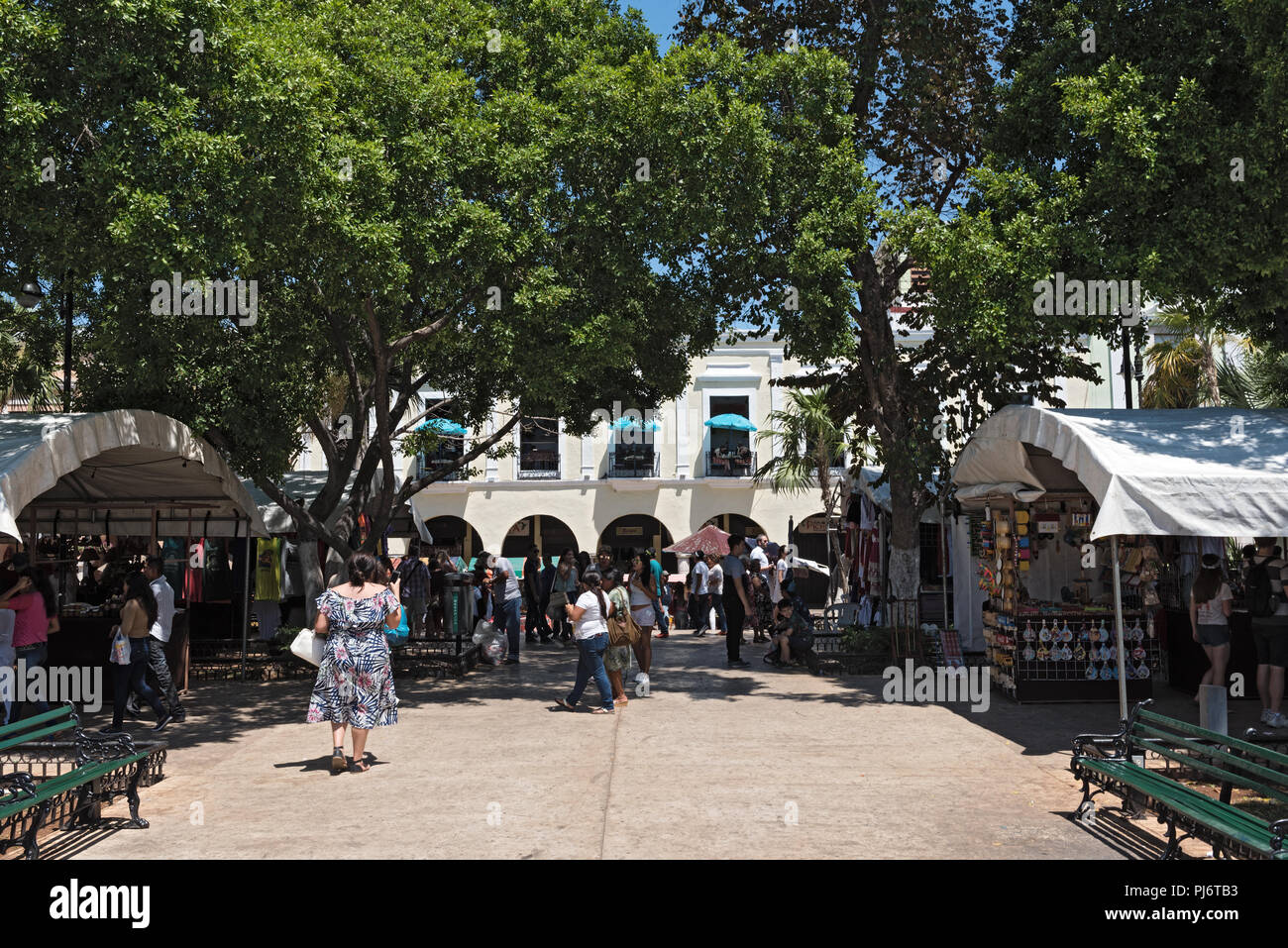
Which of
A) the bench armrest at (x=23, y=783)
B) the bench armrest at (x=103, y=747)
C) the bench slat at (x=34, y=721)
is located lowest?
the bench armrest at (x=103, y=747)

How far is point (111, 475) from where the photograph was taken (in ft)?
44.0

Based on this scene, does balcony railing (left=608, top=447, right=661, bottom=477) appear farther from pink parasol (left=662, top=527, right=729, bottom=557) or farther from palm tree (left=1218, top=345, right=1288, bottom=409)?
palm tree (left=1218, top=345, right=1288, bottom=409)

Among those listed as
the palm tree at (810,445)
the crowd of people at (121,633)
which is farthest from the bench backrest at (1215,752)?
the palm tree at (810,445)

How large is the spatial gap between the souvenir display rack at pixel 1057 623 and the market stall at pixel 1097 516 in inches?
0.6

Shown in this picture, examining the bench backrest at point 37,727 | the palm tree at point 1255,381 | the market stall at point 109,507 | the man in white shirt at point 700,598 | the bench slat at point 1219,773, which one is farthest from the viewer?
the man in white shirt at point 700,598

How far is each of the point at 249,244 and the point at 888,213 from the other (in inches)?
281

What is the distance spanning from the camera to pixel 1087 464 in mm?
9516

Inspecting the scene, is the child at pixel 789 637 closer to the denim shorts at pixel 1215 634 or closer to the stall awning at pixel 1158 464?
the stall awning at pixel 1158 464

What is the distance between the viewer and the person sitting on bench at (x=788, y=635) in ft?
51.3

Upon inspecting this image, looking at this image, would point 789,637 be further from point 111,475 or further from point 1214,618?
point 111,475

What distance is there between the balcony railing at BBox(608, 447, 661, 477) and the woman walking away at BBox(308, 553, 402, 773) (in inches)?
911

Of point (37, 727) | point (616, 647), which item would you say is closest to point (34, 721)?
point (37, 727)
